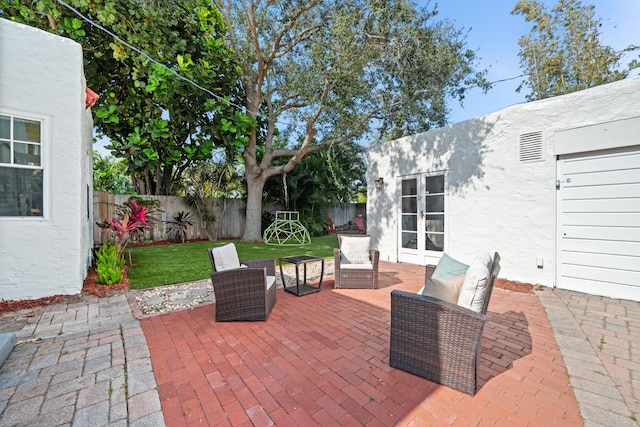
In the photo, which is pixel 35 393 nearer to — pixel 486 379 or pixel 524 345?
pixel 486 379

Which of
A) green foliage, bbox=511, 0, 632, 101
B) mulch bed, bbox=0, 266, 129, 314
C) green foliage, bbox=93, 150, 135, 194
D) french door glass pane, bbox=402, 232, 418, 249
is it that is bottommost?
mulch bed, bbox=0, 266, 129, 314

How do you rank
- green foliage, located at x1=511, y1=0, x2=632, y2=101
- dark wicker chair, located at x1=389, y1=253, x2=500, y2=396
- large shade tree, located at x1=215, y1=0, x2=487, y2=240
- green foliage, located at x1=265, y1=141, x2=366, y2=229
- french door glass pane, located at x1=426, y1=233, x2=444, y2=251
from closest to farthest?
dark wicker chair, located at x1=389, y1=253, x2=500, y2=396
french door glass pane, located at x1=426, y1=233, x2=444, y2=251
large shade tree, located at x1=215, y1=0, x2=487, y2=240
green foliage, located at x1=511, y1=0, x2=632, y2=101
green foliage, located at x1=265, y1=141, x2=366, y2=229

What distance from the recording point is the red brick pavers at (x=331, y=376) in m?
1.96

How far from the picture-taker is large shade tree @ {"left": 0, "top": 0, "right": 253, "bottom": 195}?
7637 millimetres

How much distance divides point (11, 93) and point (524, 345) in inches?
285

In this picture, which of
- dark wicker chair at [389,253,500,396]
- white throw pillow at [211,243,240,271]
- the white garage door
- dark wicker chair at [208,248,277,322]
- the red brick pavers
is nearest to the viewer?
the red brick pavers

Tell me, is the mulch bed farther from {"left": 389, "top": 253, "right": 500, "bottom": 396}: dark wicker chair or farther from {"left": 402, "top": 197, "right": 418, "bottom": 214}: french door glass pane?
{"left": 402, "top": 197, "right": 418, "bottom": 214}: french door glass pane

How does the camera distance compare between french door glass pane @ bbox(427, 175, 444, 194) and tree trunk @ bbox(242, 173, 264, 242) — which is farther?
tree trunk @ bbox(242, 173, 264, 242)

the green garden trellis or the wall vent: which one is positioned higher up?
the wall vent

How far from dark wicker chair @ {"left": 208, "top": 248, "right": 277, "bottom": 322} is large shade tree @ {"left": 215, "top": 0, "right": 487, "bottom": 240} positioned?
6.04m

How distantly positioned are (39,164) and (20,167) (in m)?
0.21

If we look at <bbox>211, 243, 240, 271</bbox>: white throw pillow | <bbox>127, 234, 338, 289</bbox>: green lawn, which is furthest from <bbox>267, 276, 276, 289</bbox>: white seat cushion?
<bbox>127, 234, 338, 289</bbox>: green lawn

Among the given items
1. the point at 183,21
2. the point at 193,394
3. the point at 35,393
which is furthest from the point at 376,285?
the point at 183,21

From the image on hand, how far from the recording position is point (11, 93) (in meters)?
3.98
